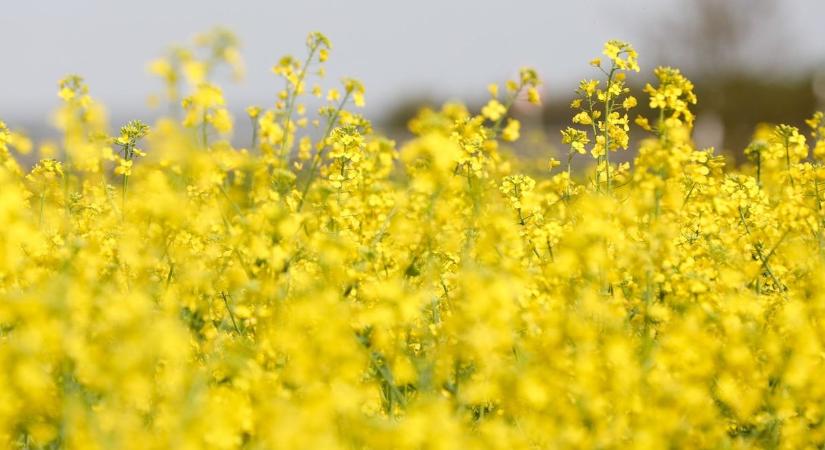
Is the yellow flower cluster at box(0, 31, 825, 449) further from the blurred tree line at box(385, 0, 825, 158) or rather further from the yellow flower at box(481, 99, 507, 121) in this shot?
the blurred tree line at box(385, 0, 825, 158)

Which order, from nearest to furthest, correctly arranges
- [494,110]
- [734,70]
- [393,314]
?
[393,314]
[494,110]
[734,70]

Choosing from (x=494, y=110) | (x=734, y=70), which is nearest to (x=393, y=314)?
(x=494, y=110)

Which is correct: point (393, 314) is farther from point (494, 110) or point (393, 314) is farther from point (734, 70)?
point (734, 70)

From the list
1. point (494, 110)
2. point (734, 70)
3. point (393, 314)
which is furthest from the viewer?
point (734, 70)

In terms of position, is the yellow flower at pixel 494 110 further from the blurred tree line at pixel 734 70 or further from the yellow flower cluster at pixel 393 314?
the blurred tree line at pixel 734 70

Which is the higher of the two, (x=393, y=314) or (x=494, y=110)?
(x=494, y=110)

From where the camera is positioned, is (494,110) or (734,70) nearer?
(494,110)

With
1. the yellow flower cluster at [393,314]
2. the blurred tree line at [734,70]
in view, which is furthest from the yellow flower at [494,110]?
the blurred tree line at [734,70]

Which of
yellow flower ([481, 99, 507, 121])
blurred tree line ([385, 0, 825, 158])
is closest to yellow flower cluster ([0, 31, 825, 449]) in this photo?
yellow flower ([481, 99, 507, 121])

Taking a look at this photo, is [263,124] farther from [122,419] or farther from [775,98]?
[775,98]
